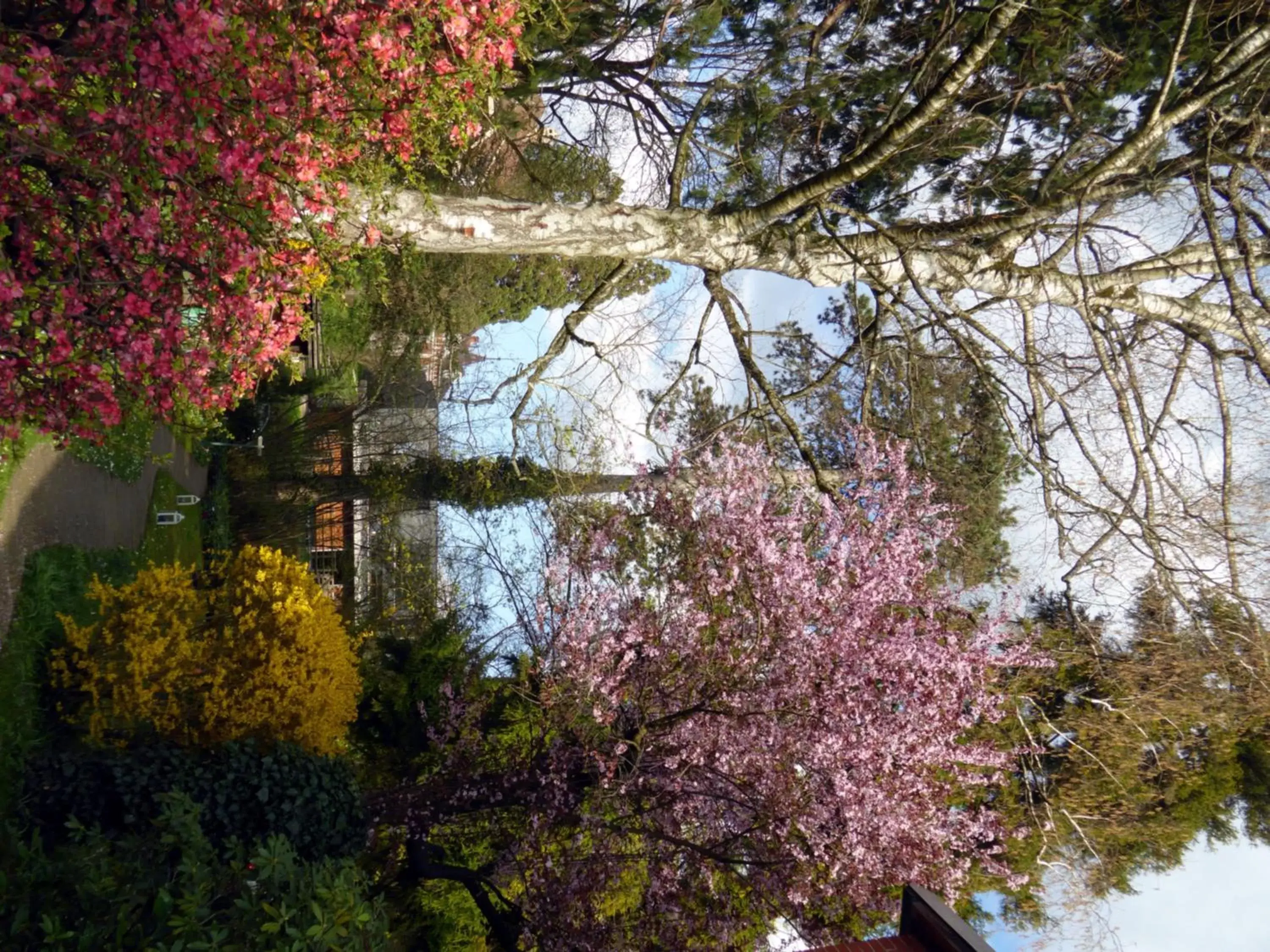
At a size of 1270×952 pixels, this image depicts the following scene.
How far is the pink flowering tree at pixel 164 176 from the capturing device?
3650mm

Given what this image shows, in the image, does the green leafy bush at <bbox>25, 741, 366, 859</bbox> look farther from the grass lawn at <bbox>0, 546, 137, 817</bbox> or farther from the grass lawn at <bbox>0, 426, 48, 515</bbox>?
the grass lawn at <bbox>0, 426, 48, 515</bbox>

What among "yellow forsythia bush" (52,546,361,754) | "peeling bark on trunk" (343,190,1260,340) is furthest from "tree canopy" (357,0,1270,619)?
"yellow forsythia bush" (52,546,361,754)

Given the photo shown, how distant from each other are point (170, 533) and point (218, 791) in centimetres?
542

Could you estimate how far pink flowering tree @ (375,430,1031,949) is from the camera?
7.01 meters

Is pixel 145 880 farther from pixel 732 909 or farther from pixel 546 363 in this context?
pixel 546 363

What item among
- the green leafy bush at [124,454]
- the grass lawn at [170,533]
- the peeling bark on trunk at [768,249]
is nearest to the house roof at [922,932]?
the peeling bark on trunk at [768,249]

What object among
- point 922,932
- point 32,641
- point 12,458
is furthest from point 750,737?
point 32,641

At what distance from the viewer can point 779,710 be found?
22.7 ft

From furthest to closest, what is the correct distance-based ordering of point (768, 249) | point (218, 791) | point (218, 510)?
1. point (218, 510)
2. point (768, 249)
3. point (218, 791)

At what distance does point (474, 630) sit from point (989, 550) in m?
7.88

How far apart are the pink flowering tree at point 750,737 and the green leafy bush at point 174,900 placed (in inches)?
132

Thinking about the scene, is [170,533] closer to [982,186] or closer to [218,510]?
[218,510]

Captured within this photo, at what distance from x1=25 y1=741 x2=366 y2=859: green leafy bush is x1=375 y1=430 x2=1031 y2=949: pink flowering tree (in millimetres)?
1312

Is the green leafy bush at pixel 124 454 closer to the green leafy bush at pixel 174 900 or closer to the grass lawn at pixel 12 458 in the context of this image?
the grass lawn at pixel 12 458
